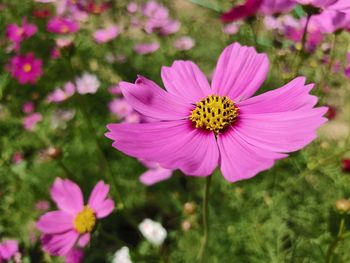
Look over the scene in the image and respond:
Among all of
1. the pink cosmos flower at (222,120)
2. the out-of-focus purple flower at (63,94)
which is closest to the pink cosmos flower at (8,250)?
the pink cosmos flower at (222,120)

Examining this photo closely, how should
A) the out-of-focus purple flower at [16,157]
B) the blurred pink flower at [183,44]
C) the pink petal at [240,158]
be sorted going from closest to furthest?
the pink petal at [240,158] < the out-of-focus purple flower at [16,157] < the blurred pink flower at [183,44]

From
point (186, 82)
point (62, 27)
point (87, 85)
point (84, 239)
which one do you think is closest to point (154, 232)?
point (84, 239)

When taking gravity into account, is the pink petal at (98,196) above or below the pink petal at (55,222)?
above

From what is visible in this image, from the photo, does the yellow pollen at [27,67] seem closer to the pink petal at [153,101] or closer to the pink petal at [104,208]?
the pink petal at [104,208]

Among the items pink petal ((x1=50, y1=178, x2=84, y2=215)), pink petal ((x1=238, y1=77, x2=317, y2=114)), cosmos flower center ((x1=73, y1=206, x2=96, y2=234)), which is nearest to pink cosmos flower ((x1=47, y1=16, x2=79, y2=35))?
pink petal ((x1=50, y1=178, x2=84, y2=215))

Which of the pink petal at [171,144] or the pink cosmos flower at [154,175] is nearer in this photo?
the pink petal at [171,144]

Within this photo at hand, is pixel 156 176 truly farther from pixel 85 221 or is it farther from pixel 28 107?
pixel 28 107

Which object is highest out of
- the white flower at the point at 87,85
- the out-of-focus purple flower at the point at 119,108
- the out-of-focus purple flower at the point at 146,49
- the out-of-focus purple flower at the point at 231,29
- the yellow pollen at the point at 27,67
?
the out-of-focus purple flower at the point at 231,29

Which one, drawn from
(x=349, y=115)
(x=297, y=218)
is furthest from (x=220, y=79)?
(x=349, y=115)
